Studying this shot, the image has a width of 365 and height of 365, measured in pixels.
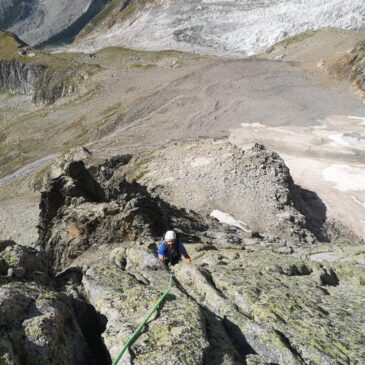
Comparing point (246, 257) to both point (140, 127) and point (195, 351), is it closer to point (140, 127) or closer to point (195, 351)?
point (195, 351)

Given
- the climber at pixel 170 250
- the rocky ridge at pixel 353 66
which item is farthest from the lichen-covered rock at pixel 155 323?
the rocky ridge at pixel 353 66

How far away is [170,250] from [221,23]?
4780 inches

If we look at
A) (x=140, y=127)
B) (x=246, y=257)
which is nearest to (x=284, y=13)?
(x=140, y=127)

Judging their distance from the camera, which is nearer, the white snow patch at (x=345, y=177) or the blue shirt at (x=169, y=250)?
the blue shirt at (x=169, y=250)

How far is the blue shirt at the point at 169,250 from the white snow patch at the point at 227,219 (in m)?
16.5

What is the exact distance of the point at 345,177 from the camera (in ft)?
141

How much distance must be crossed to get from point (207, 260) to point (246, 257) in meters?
2.13

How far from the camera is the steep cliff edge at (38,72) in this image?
91562 millimetres

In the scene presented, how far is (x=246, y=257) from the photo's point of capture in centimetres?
1778

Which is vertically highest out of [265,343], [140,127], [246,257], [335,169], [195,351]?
[195,351]

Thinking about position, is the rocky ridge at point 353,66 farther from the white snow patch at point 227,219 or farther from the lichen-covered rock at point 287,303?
the lichen-covered rock at point 287,303

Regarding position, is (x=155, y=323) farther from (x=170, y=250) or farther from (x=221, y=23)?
(x=221, y=23)

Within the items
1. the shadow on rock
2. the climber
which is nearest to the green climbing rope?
the climber

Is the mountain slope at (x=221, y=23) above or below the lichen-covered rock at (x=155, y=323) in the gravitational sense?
below
